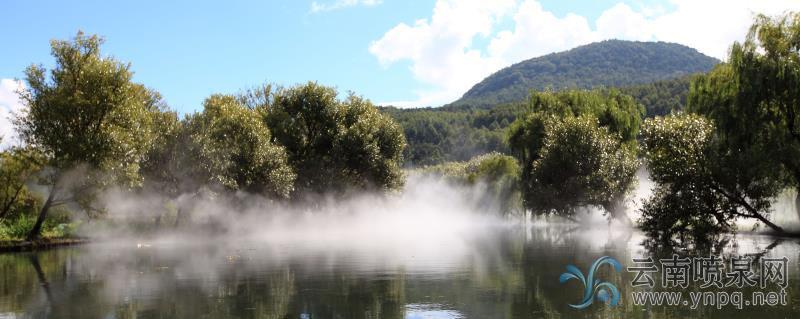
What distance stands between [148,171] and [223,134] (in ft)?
26.7

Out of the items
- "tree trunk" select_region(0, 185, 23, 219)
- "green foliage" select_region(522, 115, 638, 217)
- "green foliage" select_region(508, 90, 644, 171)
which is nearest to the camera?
"tree trunk" select_region(0, 185, 23, 219)

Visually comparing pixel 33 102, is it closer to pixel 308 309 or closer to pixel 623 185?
pixel 308 309

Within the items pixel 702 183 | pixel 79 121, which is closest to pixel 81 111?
pixel 79 121

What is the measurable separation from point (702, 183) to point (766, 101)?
Answer: 6418 mm

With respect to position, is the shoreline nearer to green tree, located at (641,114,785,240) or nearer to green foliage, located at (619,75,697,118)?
green tree, located at (641,114,785,240)

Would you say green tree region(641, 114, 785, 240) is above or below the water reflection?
above

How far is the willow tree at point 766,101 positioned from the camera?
34.9 metres

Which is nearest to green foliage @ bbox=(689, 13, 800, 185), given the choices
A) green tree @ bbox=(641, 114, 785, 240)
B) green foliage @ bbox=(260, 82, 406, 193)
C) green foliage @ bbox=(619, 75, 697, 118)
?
green tree @ bbox=(641, 114, 785, 240)

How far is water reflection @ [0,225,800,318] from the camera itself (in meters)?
14.7

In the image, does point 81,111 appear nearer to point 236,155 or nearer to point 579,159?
point 236,155

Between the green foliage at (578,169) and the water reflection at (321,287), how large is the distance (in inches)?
979

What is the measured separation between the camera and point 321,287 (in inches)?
754

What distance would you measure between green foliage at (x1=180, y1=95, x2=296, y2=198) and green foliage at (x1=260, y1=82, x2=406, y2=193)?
5219 millimetres

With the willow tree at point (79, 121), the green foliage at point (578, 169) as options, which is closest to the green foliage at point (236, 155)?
the willow tree at point (79, 121)
